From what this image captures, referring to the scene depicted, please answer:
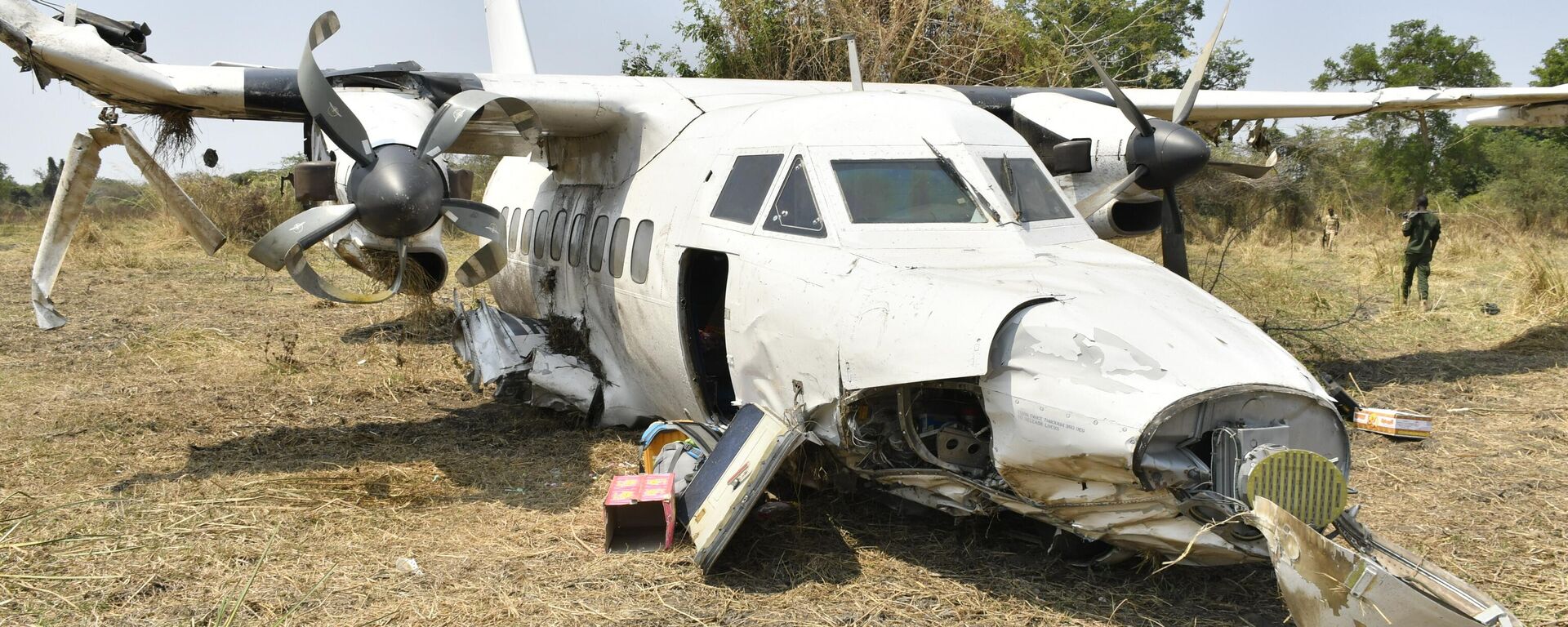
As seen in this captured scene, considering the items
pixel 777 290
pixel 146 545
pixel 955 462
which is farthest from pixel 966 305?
pixel 146 545

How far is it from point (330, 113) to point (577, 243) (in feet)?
7.66

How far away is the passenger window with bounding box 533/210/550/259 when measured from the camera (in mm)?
9906

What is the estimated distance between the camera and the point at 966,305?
16.1ft

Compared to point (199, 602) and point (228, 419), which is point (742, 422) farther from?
point (228, 419)

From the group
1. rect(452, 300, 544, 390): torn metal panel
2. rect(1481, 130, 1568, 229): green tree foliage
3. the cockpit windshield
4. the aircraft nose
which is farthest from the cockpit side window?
rect(1481, 130, 1568, 229): green tree foliage

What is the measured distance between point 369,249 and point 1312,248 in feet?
74.0

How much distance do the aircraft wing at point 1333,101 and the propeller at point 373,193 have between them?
24.3ft

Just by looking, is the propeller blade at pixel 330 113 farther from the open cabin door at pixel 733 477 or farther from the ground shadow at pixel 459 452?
the open cabin door at pixel 733 477

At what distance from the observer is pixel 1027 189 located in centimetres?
647

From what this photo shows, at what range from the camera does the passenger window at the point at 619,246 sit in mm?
8008

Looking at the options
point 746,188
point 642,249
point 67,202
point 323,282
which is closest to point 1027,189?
point 746,188

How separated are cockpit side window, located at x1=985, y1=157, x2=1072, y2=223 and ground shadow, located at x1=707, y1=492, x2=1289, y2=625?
1.81 m

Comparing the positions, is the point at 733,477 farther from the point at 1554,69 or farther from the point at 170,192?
the point at 1554,69

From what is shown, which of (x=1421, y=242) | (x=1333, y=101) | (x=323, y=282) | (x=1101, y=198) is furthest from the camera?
(x=1421, y=242)
